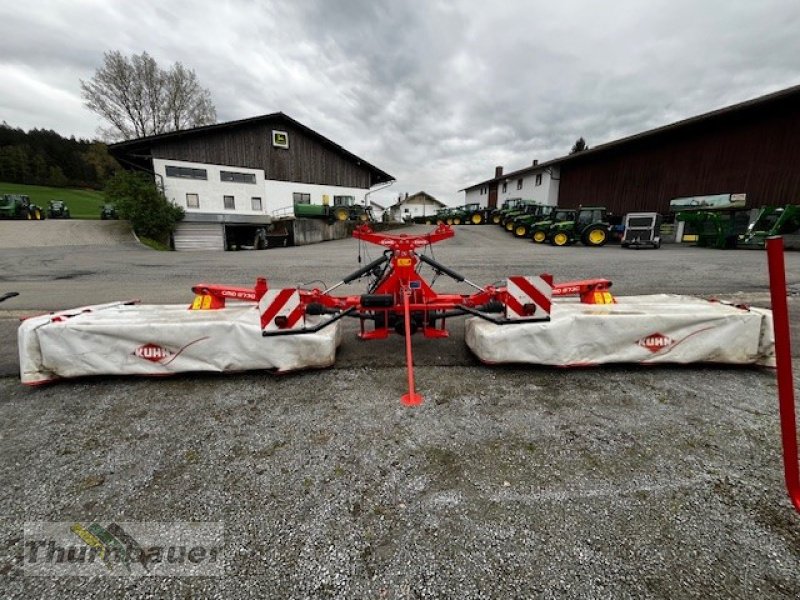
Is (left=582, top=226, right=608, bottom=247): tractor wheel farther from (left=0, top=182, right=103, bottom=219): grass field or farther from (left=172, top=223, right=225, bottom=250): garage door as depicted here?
(left=0, top=182, right=103, bottom=219): grass field

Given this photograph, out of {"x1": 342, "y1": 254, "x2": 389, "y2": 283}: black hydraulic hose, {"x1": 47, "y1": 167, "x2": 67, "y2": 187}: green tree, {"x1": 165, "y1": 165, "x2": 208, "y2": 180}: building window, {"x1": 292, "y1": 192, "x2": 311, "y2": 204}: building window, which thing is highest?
{"x1": 47, "y1": 167, "x2": 67, "y2": 187}: green tree

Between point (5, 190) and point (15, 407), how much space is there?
76523 mm

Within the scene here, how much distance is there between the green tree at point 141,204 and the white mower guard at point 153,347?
21.0m

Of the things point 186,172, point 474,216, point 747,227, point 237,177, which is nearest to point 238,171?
point 237,177

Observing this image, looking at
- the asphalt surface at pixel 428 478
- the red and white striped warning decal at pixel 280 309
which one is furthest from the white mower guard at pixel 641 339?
the red and white striped warning decal at pixel 280 309

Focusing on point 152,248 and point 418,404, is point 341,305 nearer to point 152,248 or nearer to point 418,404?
point 418,404

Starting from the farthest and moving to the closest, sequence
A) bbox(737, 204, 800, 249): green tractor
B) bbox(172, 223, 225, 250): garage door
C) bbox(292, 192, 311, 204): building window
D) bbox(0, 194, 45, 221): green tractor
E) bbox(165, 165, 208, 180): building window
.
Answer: bbox(292, 192, 311, 204): building window → bbox(0, 194, 45, 221): green tractor → bbox(165, 165, 208, 180): building window → bbox(172, 223, 225, 250): garage door → bbox(737, 204, 800, 249): green tractor

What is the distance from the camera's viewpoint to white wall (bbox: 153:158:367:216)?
23.5 meters

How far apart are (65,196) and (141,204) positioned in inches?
2103

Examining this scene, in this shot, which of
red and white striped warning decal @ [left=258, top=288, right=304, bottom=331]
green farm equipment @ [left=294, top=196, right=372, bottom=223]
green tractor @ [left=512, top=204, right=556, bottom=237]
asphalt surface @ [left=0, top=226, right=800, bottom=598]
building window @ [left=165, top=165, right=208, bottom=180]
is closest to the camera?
asphalt surface @ [left=0, top=226, right=800, bottom=598]

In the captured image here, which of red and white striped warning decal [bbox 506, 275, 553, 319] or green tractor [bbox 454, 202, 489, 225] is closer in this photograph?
red and white striped warning decal [bbox 506, 275, 553, 319]

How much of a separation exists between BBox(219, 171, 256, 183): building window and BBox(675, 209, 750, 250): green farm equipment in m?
27.9

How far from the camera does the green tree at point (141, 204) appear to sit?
65.4 ft

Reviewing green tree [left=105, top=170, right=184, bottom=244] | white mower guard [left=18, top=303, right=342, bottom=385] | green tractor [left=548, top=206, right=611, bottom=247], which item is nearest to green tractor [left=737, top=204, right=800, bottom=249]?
green tractor [left=548, top=206, right=611, bottom=247]
